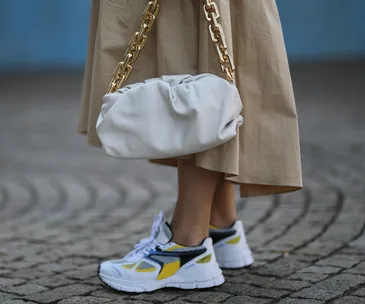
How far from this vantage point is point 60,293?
9.06ft

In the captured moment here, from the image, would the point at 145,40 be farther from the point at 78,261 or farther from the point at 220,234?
the point at 78,261

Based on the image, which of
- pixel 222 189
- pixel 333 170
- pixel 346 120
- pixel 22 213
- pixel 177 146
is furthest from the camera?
pixel 346 120

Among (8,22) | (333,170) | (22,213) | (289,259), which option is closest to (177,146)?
(289,259)

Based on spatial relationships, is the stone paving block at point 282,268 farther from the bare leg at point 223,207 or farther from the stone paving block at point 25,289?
the stone paving block at point 25,289

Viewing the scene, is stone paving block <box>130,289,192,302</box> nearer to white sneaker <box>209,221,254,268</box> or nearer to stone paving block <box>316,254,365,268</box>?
white sneaker <box>209,221,254,268</box>

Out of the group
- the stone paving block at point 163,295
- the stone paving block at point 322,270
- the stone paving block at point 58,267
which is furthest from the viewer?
the stone paving block at point 58,267

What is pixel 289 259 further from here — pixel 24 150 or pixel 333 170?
pixel 24 150

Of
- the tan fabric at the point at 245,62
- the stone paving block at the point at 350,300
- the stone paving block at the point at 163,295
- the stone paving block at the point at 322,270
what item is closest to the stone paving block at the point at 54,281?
the stone paving block at the point at 163,295

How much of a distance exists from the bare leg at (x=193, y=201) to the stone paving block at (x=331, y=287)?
399mm

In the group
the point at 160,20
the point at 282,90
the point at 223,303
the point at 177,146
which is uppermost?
the point at 160,20

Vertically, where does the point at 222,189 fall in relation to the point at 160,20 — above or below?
below

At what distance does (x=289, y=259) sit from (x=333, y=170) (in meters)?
2.24

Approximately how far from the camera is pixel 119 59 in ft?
8.79

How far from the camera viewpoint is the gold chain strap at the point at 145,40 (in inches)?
97.3
